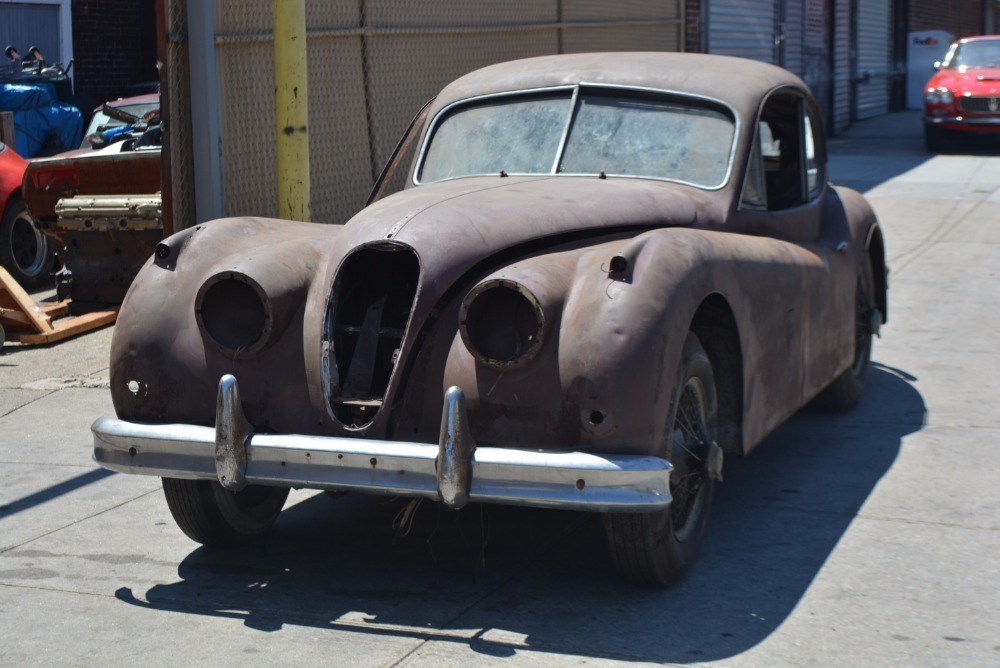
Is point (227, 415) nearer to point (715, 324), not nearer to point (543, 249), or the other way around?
point (543, 249)

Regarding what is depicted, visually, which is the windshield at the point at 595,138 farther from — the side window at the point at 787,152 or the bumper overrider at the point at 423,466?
the bumper overrider at the point at 423,466

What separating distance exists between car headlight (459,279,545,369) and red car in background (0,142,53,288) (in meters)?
7.89

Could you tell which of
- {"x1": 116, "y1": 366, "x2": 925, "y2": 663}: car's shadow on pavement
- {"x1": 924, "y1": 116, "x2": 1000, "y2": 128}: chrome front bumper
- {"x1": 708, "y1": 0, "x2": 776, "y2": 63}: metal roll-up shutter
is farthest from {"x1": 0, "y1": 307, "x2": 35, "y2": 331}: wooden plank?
Result: {"x1": 924, "y1": 116, "x2": 1000, "y2": 128}: chrome front bumper

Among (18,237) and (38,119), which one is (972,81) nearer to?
(38,119)

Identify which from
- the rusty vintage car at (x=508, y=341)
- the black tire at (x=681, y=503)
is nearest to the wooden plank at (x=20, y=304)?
the rusty vintage car at (x=508, y=341)

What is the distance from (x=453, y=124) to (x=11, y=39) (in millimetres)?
13441

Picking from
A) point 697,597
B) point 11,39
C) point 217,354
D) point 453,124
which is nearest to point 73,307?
point 453,124

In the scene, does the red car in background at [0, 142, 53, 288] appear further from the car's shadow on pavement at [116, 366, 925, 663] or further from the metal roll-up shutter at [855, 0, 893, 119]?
the metal roll-up shutter at [855, 0, 893, 119]

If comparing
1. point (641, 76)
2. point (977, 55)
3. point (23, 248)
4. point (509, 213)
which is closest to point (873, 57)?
point (977, 55)

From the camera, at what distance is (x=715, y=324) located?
5.05m

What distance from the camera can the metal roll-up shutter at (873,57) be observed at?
27078 millimetres

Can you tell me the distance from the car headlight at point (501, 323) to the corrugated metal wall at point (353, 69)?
436 cm

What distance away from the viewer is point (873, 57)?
1116 inches

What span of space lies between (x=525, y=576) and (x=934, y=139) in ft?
55.5
